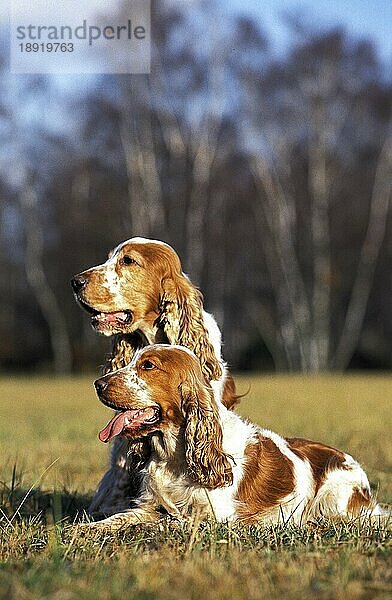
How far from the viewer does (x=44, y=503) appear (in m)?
6.60

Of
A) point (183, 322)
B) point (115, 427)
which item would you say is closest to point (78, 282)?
point (183, 322)

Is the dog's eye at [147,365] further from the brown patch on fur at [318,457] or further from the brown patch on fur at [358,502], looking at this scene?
the brown patch on fur at [358,502]

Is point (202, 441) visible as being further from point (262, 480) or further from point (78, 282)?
point (78, 282)

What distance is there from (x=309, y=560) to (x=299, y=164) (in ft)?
95.1

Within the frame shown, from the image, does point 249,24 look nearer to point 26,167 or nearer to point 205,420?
point 26,167

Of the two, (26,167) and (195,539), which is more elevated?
(26,167)

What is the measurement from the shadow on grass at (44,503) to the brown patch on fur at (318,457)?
1291 mm

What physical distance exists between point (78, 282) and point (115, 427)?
4.01 ft

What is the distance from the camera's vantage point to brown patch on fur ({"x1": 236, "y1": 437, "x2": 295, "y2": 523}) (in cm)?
546

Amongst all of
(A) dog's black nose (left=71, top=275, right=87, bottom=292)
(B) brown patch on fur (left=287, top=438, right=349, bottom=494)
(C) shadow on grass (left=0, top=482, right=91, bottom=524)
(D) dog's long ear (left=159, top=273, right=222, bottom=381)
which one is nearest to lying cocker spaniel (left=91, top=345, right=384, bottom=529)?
(B) brown patch on fur (left=287, top=438, right=349, bottom=494)

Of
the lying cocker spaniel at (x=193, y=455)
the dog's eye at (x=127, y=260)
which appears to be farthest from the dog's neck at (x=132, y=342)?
the lying cocker spaniel at (x=193, y=455)

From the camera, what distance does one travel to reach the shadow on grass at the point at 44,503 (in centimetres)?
600

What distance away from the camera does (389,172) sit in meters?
33.0

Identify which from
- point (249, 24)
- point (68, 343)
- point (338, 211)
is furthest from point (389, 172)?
point (68, 343)
